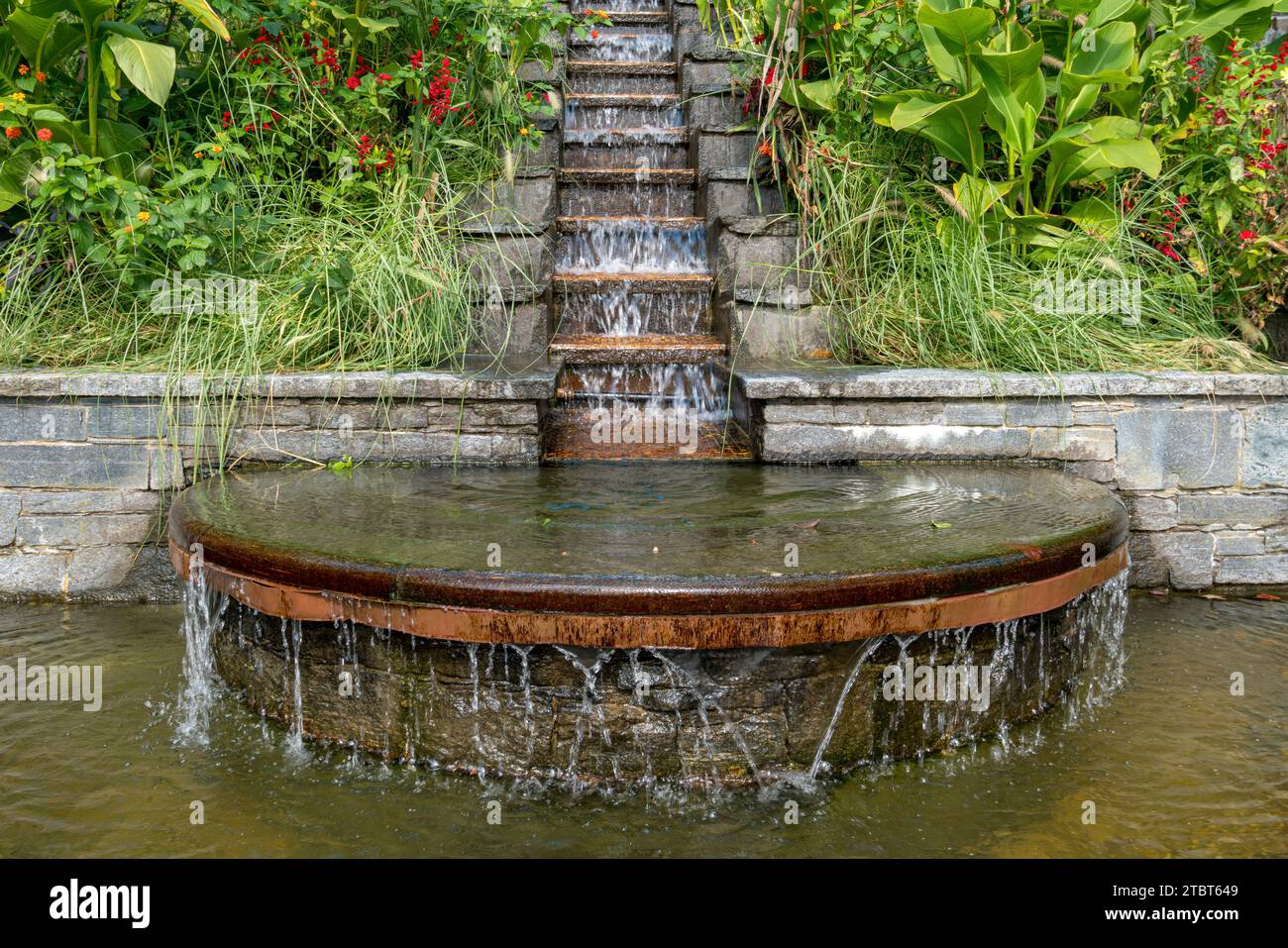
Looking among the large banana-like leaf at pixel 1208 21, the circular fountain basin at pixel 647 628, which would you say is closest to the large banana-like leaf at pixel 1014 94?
the large banana-like leaf at pixel 1208 21

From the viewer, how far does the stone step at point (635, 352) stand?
438cm

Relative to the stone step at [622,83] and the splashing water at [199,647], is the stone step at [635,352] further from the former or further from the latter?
the stone step at [622,83]

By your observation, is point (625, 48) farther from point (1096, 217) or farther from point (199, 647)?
point (199, 647)

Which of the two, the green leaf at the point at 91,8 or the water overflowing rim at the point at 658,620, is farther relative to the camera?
the green leaf at the point at 91,8

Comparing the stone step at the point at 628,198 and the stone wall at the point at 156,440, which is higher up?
the stone step at the point at 628,198

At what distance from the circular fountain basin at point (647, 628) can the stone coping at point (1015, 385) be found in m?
0.84

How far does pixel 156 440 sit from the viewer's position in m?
3.76

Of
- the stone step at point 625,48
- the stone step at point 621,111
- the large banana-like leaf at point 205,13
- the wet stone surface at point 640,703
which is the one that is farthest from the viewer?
the stone step at point 625,48

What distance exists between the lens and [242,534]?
279 cm

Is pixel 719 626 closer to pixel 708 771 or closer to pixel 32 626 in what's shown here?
pixel 708 771

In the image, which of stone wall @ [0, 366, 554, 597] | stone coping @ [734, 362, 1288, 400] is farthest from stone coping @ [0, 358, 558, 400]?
stone coping @ [734, 362, 1288, 400]

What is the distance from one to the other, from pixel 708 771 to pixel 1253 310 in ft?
10.8
